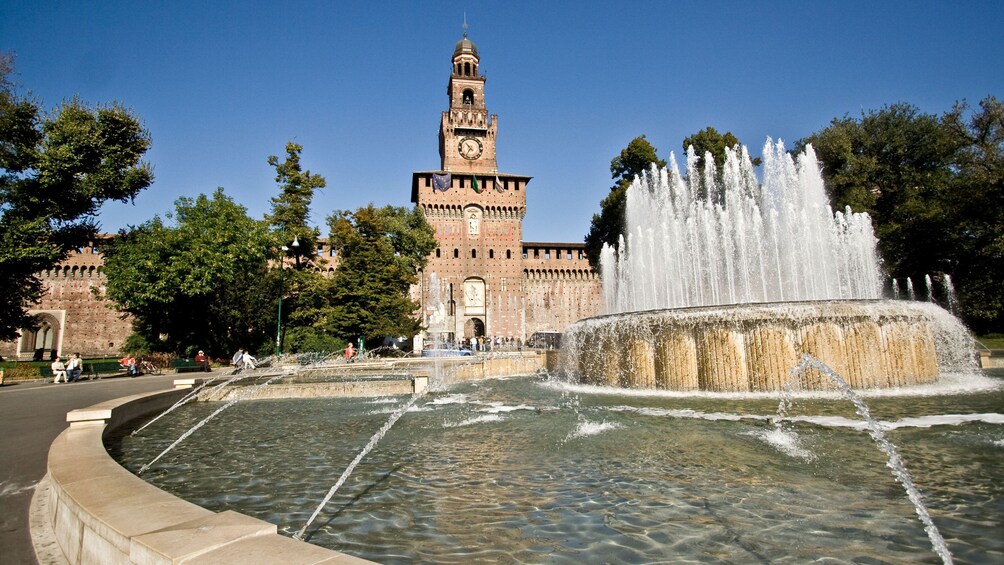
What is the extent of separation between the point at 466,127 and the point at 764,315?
3731cm

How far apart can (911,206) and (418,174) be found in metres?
30.8

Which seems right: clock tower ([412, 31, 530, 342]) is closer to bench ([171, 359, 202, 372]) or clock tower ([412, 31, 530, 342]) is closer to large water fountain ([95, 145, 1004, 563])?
bench ([171, 359, 202, 372])

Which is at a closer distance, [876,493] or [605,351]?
[876,493]

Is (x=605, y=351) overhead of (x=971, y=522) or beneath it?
overhead

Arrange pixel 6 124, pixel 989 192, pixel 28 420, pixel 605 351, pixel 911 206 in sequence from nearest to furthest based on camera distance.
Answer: pixel 28 420
pixel 605 351
pixel 6 124
pixel 989 192
pixel 911 206

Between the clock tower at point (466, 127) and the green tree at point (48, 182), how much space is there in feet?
76.8

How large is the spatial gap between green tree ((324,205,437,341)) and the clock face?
16.3 meters

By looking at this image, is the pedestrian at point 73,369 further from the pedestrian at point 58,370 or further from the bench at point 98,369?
the bench at point 98,369

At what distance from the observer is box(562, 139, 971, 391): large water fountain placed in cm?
893

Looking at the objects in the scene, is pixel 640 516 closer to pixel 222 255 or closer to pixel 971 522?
pixel 971 522

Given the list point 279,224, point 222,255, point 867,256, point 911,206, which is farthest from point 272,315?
point 911,206

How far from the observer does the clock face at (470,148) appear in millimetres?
43219

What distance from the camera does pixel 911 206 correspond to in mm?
24031

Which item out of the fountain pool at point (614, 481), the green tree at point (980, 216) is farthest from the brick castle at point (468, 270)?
the fountain pool at point (614, 481)
